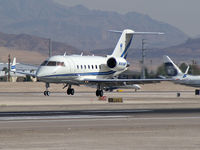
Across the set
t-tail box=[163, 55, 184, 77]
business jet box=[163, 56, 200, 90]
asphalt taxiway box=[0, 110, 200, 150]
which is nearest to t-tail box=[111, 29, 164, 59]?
business jet box=[163, 56, 200, 90]

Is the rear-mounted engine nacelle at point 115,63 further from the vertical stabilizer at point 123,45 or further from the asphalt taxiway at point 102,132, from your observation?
the asphalt taxiway at point 102,132

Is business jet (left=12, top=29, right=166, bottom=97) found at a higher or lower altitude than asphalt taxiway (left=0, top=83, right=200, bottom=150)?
higher

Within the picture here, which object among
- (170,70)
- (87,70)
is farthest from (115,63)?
(170,70)

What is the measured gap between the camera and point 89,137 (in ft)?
71.8

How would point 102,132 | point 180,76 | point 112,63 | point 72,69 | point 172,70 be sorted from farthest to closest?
point 172,70 → point 180,76 → point 112,63 → point 72,69 → point 102,132

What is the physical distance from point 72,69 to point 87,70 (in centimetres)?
252

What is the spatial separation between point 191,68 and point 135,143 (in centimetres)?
11774

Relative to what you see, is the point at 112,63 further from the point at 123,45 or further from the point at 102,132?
the point at 102,132

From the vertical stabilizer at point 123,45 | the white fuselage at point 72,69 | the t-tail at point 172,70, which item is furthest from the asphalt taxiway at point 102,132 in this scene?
the t-tail at point 172,70

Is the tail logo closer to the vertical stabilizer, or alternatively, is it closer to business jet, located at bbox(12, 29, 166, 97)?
the vertical stabilizer

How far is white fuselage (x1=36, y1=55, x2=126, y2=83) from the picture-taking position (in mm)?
55713

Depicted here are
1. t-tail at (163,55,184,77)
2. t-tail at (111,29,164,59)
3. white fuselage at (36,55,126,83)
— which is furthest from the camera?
t-tail at (163,55,184,77)

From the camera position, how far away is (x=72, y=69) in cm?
5753

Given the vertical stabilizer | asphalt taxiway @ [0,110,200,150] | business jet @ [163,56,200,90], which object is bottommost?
asphalt taxiway @ [0,110,200,150]
